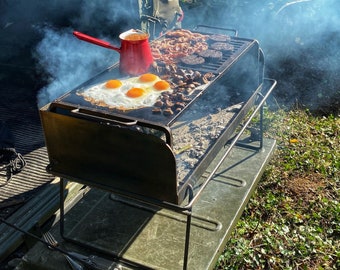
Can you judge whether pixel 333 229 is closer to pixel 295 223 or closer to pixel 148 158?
pixel 295 223

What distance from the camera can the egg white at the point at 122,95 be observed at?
10.8 feet

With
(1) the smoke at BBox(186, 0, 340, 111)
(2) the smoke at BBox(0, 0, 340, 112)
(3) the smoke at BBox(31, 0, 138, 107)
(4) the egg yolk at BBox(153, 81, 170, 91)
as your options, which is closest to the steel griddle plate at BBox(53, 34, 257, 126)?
(4) the egg yolk at BBox(153, 81, 170, 91)

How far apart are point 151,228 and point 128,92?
4.71 ft

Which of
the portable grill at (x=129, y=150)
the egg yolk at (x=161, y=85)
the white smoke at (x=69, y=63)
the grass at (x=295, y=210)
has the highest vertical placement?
the egg yolk at (x=161, y=85)

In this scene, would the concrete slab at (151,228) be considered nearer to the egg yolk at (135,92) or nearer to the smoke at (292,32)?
the egg yolk at (135,92)

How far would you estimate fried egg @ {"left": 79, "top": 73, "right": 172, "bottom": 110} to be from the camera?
330cm

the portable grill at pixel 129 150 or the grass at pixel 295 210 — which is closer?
the portable grill at pixel 129 150

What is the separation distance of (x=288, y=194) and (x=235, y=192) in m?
0.79

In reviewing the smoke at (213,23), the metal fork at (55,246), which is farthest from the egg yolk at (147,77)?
the smoke at (213,23)

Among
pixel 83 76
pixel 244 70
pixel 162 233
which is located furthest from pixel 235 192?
pixel 83 76

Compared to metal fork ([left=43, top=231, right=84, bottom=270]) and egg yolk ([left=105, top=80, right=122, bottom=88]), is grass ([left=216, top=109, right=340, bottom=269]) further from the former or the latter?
egg yolk ([left=105, top=80, right=122, bottom=88])

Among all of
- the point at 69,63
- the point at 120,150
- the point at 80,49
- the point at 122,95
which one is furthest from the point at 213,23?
the point at 120,150

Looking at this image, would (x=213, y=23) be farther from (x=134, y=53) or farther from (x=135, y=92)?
(x=135, y=92)

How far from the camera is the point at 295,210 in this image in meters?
4.66
